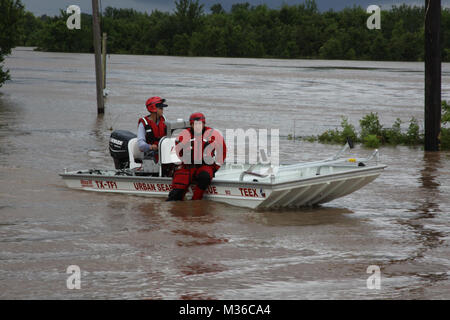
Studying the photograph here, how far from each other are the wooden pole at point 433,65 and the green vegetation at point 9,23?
20.1 metres

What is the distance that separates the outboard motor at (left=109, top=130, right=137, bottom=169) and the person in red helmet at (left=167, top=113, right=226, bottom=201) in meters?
1.35

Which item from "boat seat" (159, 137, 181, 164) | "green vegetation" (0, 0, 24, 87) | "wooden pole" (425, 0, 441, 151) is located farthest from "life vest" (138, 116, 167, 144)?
"green vegetation" (0, 0, 24, 87)

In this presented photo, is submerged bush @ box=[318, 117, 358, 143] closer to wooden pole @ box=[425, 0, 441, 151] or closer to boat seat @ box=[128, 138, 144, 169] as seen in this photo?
wooden pole @ box=[425, 0, 441, 151]

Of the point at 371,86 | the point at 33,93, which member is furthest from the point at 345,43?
the point at 33,93

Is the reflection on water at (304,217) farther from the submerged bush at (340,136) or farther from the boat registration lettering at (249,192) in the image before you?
the submerged bush at (340,136)

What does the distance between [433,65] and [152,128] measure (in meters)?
7.62

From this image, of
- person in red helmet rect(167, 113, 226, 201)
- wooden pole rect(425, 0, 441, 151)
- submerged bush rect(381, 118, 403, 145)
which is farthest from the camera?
submerged bush rect(381, 118, 403, 145)

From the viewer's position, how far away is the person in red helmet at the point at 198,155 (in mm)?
10945

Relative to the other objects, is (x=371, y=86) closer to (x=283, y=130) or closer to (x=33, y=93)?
(x=33, y=93)

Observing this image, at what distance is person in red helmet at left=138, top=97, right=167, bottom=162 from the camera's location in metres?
11.6

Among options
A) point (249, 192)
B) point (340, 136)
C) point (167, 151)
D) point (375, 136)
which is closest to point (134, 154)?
point (167, 151)
